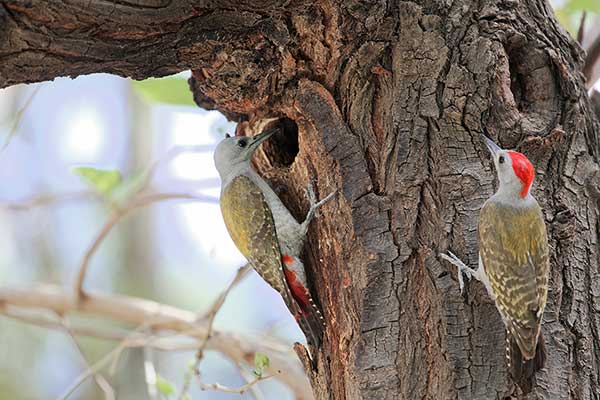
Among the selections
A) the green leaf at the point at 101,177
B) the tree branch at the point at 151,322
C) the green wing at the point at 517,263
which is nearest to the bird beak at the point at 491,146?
the green wing at the point at 517,263

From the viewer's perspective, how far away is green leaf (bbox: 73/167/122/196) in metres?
3.19

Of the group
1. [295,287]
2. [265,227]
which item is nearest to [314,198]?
[295,287]

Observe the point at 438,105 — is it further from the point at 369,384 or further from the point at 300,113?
the point at 369,384

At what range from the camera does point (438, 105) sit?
2320 millimetres

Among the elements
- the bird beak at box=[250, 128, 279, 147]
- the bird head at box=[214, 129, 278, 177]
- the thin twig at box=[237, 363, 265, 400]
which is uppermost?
the bird head at box=[214, 129, 278, 177]

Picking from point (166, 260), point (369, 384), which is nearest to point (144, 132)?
point (166, 260)

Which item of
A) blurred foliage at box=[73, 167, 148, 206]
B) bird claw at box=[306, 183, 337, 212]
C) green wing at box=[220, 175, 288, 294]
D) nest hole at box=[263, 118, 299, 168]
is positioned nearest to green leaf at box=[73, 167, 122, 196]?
blurred foliage at box=[73, 167, 148, 206]

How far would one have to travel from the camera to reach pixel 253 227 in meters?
2.93

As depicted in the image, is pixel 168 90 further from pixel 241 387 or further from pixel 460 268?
pixel 460 268

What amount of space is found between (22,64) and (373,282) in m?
1.12

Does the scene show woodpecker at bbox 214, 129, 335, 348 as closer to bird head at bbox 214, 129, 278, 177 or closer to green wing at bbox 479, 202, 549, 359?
bird head at bbox 214, 129, 278, 177

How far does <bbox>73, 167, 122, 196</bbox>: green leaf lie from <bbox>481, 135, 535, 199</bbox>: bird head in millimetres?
1619

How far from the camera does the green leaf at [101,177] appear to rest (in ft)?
10.5

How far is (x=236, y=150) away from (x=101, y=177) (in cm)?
62
